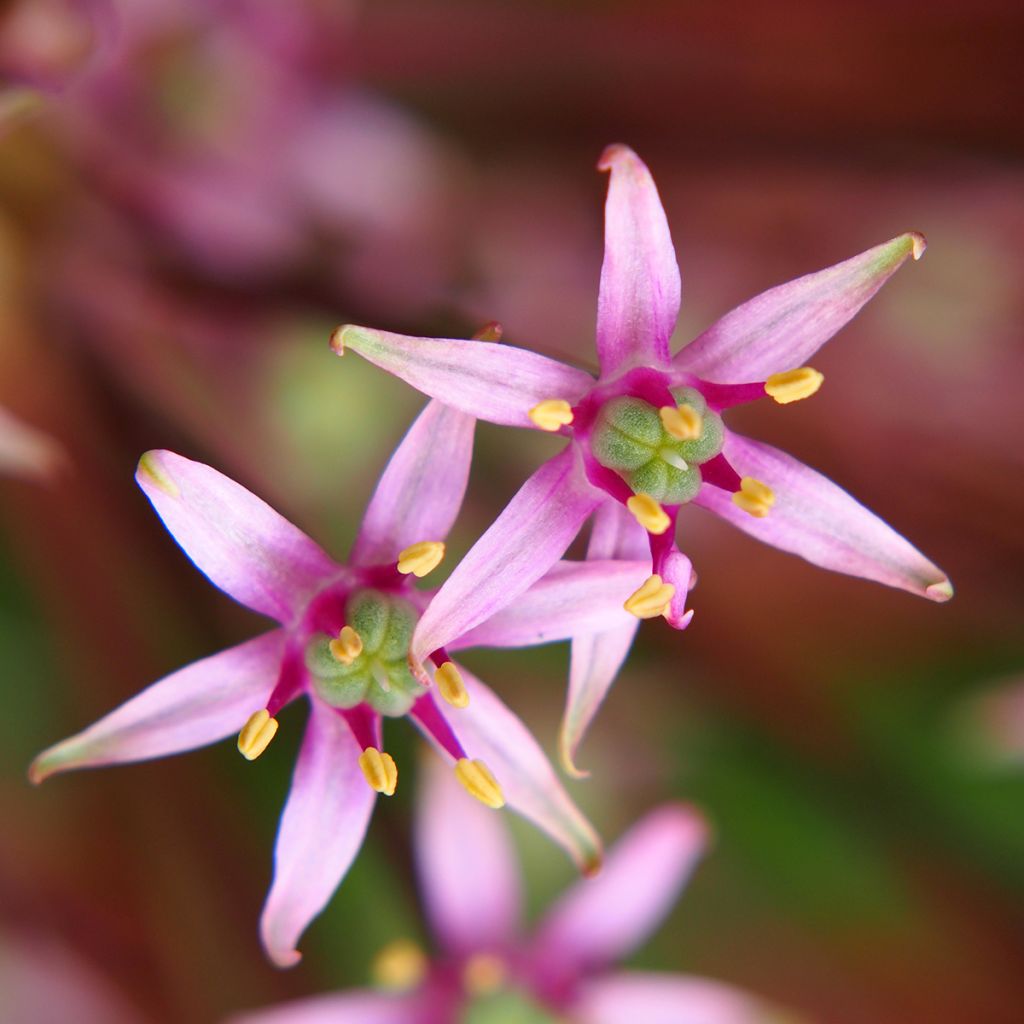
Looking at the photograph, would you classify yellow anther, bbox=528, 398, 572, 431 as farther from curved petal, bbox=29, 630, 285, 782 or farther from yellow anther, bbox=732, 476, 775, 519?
curved petal, bbox=29, 630, 285, 782

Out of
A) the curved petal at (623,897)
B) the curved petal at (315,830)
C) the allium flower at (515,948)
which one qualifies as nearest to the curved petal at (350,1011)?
the allium flower at (515,948)

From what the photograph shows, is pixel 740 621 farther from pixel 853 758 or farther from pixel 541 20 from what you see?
pixel 541 20

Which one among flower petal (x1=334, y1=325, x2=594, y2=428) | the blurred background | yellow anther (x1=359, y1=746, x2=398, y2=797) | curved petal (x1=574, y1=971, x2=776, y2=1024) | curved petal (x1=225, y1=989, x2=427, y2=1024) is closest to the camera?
flower petal (x1=334, y1=325, x2=594, y2=428)

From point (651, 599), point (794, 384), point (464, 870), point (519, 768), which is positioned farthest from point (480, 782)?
point (464, 870)

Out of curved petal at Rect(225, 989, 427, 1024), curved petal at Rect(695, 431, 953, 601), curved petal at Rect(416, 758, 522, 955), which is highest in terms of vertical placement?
curved petal at Rect(695, 431, 953, 601)

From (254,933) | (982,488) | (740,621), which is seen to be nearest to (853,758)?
(740,621)

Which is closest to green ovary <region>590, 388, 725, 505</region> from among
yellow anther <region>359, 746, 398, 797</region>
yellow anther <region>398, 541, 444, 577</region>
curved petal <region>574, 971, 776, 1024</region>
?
yellow anther <region>398, 541, 444, 577</region>
